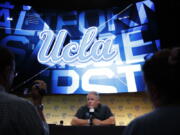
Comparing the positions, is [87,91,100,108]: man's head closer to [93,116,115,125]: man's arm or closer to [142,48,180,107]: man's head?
[93,116,115,125]: man's arm

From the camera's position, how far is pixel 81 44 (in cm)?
558

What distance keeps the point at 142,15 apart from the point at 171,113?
4.68 m

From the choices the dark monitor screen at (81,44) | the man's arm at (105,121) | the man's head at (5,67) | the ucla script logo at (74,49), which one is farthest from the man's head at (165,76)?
the ucla script logo at (74,49)

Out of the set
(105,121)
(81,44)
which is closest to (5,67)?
(105,121)

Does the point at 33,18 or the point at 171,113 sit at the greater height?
the point at 33,18

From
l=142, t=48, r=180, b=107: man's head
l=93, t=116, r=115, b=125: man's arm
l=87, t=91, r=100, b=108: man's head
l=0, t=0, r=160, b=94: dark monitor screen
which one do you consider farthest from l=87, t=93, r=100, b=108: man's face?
l=142, t=48, r=180, b=107: man's head

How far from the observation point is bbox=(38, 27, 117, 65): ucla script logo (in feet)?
17.9

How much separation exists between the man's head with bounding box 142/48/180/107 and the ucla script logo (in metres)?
4.44

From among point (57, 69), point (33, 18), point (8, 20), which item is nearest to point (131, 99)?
point (57, 69)

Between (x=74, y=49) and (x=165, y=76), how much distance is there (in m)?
4.70

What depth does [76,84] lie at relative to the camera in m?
5.37

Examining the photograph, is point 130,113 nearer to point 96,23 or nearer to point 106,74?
point 106,74

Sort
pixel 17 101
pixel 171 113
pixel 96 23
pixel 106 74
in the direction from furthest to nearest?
1. pixel 96 23
2. pixel 106 74
3. pixel 17 101
4. pixel 171 113

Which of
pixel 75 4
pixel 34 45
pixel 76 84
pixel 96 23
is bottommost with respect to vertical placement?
pixel 76 84
